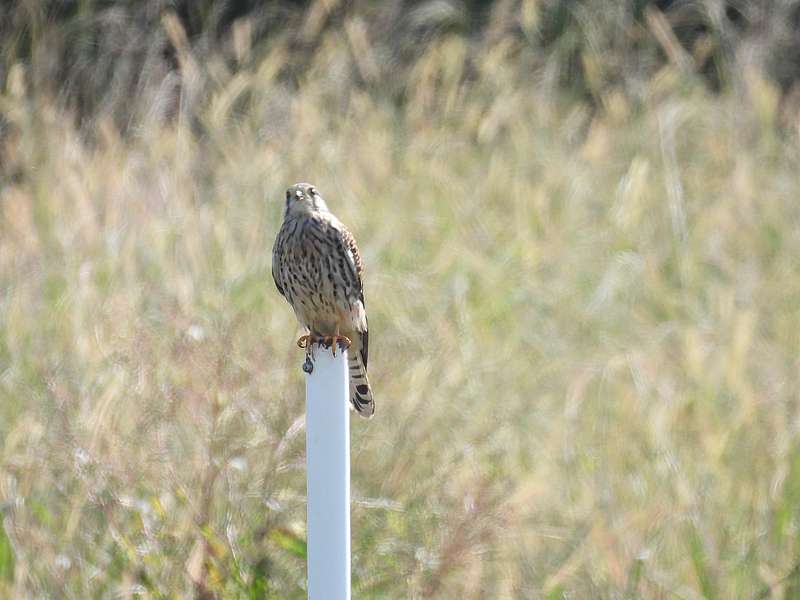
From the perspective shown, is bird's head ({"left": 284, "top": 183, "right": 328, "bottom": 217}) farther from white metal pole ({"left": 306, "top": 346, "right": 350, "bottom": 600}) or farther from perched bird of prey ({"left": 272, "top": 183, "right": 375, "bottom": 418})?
white metal pole ({"left": 306, "top": 346, "right": 350, "bottom": 600})

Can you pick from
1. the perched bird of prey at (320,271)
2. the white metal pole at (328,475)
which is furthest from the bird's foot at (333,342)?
the perched bird of prey at (320,271)

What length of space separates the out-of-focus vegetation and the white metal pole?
3.05ft

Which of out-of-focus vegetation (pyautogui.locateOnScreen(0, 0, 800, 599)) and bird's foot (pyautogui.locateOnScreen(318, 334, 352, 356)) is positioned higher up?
out-of-focus vegetation (pyautogui.locateOnScreen(0, 0, 800, 599))

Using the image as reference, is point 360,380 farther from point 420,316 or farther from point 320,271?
point 420,316

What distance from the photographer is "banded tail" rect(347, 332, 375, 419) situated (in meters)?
3.10

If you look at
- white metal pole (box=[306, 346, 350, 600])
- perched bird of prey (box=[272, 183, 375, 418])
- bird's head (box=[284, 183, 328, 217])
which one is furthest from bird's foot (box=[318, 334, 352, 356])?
bird's head (box=[284, 183, 328, 217])

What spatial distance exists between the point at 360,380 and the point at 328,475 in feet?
3.80

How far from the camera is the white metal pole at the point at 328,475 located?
2021 millimetres

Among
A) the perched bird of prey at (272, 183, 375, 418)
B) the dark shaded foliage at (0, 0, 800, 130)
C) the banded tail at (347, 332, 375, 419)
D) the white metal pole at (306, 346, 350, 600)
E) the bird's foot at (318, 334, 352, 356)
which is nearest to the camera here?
the white metal pole at (306, 346, 350, 600)

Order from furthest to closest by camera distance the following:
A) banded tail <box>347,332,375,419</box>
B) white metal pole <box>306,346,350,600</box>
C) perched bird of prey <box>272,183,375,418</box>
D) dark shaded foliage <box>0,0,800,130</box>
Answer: dark shaded foliage <box>0,0,800,130</box> < perched bird of prey <box>272,183,375,418</box> < banded tail <box>347,332,375,419</box> < white metal pole <box>306,346,350,600</box>

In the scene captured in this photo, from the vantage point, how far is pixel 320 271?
3.32m

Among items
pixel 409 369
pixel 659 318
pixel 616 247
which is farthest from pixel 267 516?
pixel 616 247

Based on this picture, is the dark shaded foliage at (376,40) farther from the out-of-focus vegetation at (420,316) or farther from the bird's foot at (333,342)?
the bird's foot at (333,342)

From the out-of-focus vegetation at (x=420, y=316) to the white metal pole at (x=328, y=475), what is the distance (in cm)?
93
